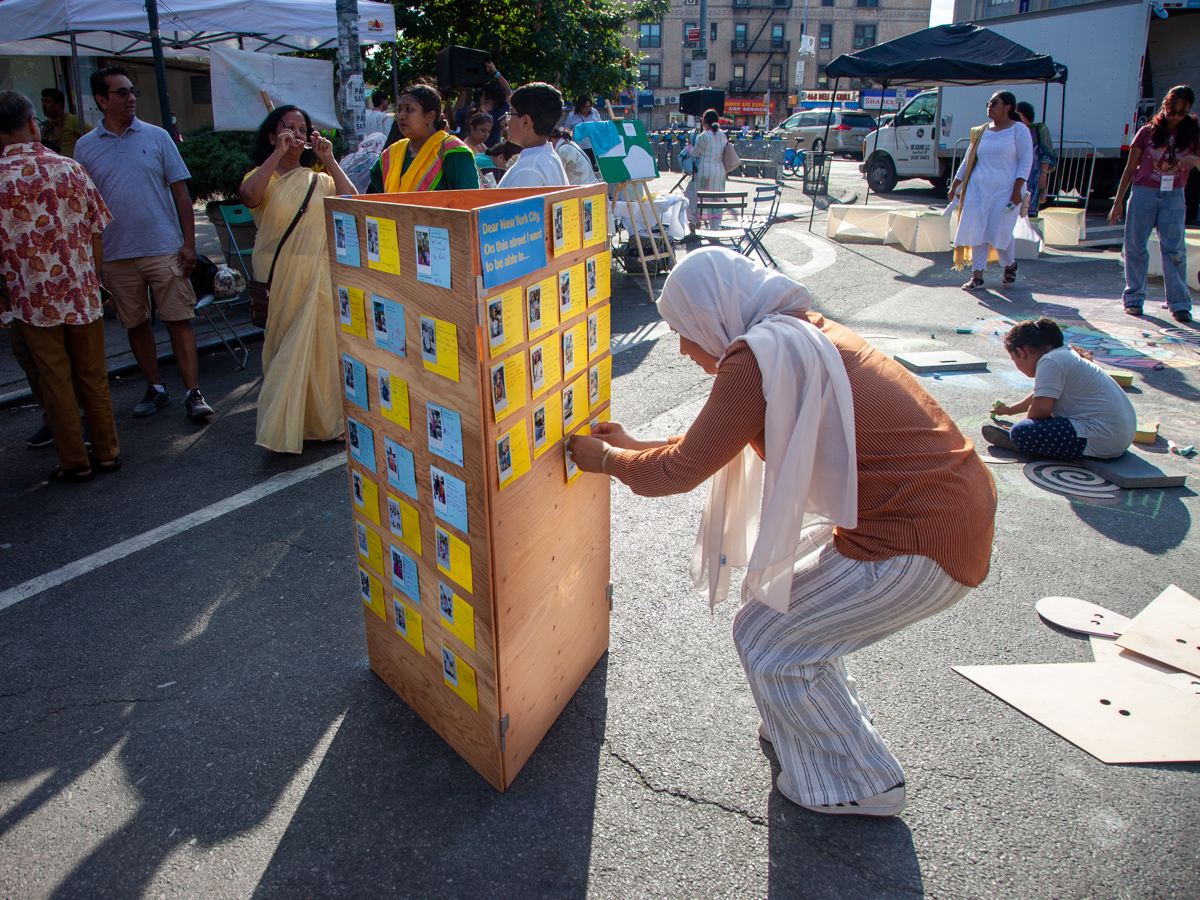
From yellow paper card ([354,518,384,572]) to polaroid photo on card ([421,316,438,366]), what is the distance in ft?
2.48

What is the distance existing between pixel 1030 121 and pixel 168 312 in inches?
432

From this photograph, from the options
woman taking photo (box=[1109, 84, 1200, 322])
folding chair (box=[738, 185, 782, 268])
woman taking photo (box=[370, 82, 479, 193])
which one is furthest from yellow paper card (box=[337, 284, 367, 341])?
woman taking photo (box=[1109, 84, 1200, 322])

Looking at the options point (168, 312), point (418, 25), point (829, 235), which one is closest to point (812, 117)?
point (418, 25)

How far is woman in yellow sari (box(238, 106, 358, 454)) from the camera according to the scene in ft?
14.4

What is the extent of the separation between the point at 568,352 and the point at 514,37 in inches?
664

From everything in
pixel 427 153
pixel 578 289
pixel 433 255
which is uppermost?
pixel 427 153

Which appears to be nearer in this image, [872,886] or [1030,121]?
[872,886]

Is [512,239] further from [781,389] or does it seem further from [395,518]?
[395,518]

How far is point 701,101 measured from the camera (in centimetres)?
1773

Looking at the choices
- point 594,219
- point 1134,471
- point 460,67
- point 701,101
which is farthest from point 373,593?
point 701,101

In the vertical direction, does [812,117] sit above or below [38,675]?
above

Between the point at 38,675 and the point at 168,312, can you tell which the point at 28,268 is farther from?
the point at 38,675

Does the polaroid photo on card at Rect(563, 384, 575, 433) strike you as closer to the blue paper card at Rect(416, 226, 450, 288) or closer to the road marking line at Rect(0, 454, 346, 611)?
the blue paper card at Rect(416, 226, 450, 288)

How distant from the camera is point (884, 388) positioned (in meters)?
2.03
